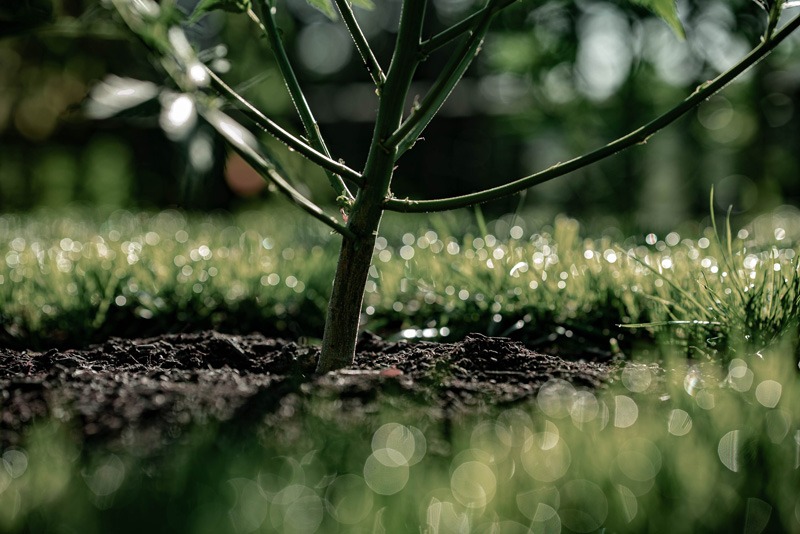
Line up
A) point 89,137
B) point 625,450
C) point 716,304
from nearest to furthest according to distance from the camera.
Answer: point 625,450, point 716,304, point 89,137

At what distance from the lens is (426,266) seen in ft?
7.07

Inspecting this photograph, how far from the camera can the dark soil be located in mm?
958

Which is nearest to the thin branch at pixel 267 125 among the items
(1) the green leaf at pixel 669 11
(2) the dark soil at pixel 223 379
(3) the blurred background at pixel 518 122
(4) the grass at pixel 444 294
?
(2) the dark soil at pixel 223 379

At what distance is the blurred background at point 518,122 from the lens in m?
6.00

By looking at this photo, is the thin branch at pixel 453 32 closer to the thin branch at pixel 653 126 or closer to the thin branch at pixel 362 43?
the thin branch at pixel 362 43

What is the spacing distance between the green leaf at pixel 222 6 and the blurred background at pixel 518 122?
15.0 feet

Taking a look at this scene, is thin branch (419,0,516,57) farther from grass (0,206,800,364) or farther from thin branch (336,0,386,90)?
grass (0,206,800,364)

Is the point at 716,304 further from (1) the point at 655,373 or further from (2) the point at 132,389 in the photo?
(2) the point at 132,389

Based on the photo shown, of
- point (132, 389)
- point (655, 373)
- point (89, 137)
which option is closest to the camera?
point (132, 389)

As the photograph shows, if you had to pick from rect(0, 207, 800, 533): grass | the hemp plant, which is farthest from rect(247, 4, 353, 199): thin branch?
rect(0, 207, 800, 533): grass

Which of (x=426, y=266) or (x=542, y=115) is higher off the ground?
(x=542, y=115)

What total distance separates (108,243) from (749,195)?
6.87 m

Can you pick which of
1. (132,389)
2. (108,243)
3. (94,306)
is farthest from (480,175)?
(132,389)

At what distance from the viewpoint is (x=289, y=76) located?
124 centimetres
